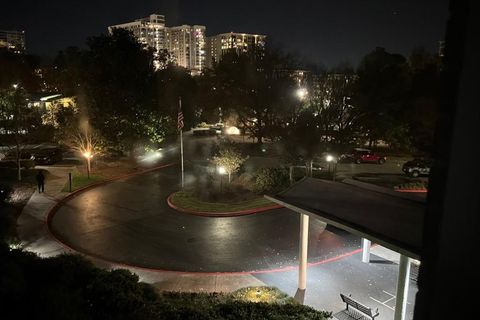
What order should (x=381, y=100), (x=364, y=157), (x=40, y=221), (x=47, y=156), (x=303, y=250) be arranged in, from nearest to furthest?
(x=303, y=250), (x=40, y=221), (x=47, y=156), (x=381, y=100), (x=364, y=157)

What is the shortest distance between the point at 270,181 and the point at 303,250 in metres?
12.0

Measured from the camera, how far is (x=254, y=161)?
117 ft

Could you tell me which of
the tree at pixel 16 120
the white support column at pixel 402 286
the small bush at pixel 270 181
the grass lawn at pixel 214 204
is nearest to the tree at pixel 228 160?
the small bush at pixel 270 181

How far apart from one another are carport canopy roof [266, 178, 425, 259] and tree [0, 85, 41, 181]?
22.2 m

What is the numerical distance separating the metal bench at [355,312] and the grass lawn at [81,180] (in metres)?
19.5

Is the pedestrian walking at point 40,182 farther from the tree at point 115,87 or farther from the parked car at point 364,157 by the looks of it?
the parked car at point 364,157

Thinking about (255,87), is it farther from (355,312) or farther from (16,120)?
(355,312)

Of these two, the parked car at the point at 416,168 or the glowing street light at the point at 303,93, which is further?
the glowing street light at the point at 303,93

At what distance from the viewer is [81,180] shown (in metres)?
25.9

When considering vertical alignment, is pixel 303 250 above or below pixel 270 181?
above

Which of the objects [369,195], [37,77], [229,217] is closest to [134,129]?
[229,217]

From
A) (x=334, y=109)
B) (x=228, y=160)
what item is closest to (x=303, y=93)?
(x=334, y=109)

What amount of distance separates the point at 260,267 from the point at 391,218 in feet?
19.3

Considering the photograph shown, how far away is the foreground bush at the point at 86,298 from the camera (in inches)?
216
